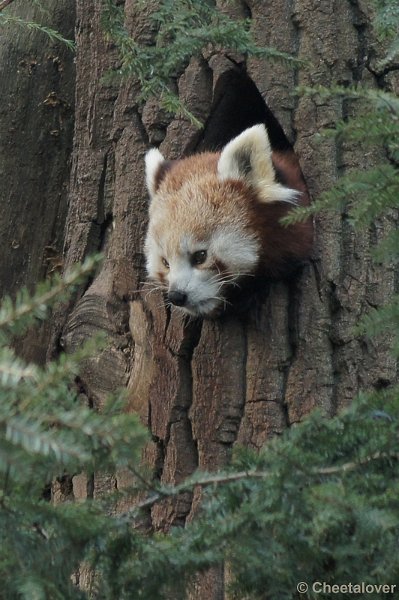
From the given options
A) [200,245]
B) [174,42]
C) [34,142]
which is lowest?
[34,142]

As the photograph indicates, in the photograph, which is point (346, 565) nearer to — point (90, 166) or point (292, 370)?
point (292, 370)

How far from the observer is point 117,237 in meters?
5.45

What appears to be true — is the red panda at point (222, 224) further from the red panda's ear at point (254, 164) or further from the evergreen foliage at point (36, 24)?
the evergreen foliage at point (36, 24)

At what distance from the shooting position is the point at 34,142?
6.74 meters

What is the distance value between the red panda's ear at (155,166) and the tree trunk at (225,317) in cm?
22

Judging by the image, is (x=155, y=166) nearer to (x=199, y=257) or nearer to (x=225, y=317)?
(x=199, y=257)

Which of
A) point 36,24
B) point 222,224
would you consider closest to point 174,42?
point 222,224

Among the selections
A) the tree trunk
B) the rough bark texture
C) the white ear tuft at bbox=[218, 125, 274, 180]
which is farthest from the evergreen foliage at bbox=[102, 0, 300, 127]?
the rough bark texture

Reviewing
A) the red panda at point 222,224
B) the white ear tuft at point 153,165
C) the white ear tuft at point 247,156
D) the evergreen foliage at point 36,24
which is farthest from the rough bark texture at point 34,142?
the white ear tuft at point 247,156

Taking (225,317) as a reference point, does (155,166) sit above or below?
above

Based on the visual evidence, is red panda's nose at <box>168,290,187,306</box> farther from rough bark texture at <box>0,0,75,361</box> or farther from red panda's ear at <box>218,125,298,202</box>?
rough bark texture at <box>0,0,75,361</box>

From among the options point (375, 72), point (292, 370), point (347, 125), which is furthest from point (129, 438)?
point (375, 72)

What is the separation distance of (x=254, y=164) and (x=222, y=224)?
1.18ft

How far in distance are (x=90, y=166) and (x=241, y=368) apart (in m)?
1.55
